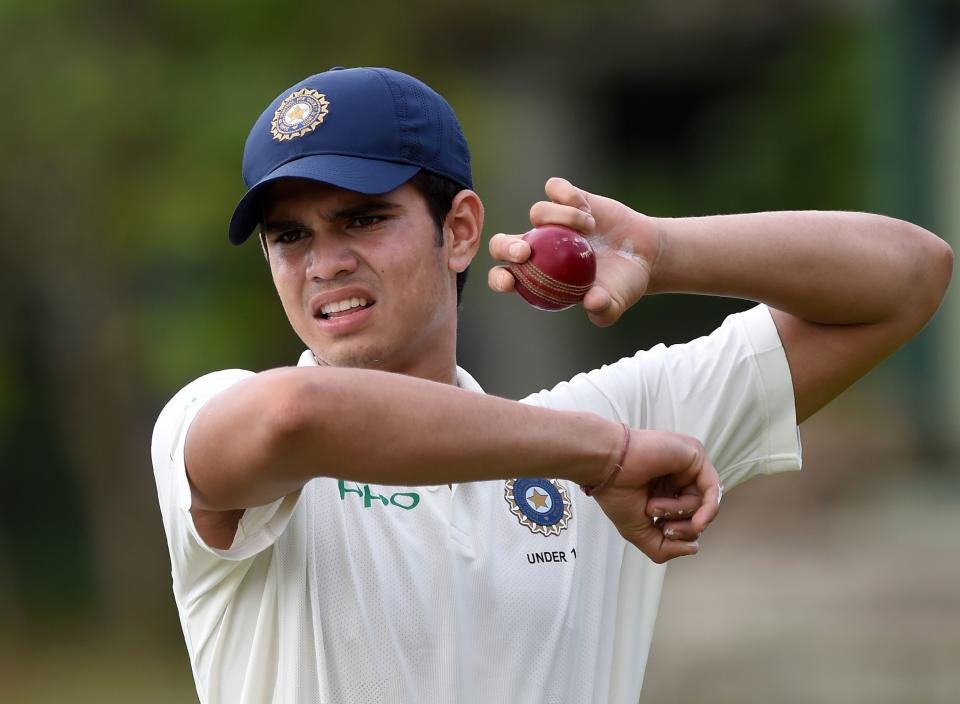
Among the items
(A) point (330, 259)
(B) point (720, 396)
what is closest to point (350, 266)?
(A) point (330, 259)

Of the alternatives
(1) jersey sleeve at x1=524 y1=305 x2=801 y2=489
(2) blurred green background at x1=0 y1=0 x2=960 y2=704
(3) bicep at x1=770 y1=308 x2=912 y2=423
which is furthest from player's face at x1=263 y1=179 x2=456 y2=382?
(2) blurred green background at x1=0 y1=0 x2=960 y2=704

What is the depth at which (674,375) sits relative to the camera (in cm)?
337

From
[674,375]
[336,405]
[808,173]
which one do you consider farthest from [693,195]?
[336,405]

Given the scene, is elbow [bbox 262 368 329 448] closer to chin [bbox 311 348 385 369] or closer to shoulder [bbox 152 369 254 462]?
shoulder [bbox 152 369 254 462]

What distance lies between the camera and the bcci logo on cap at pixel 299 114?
9.80 ft

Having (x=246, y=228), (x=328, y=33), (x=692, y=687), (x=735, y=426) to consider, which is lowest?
(x=692, y=687)

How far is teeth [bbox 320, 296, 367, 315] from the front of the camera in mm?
3020

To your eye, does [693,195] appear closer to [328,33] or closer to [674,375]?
[328,33]

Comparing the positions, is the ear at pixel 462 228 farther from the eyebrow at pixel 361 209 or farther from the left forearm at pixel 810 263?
the left forearm at pixel 810 263

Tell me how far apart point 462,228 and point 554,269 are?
0.55 meters

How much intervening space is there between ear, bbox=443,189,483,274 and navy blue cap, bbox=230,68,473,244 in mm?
159

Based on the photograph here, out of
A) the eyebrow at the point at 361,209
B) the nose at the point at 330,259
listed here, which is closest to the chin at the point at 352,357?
the nose at the point at 330,259

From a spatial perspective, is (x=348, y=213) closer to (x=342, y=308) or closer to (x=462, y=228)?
(x=342, y=308)

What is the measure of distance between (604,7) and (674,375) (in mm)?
9895
